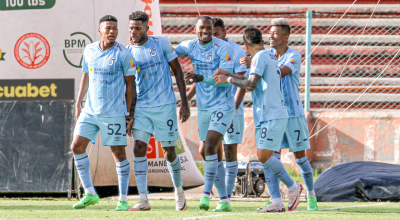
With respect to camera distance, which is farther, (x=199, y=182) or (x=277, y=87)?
(x=199, y=182)

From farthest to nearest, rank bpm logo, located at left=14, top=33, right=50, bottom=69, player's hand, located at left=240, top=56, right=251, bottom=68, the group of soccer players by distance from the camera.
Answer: bpm logo, located at left=14, top=33, right=50, bottom=69
player's hand, located at left=240, top=56, right=251, bottom=68
the group of soccer players

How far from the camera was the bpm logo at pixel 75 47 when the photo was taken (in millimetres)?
7824

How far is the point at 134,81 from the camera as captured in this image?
20.4 ft

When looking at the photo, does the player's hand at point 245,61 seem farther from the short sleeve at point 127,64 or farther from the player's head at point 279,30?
the short sleeve at point 127,64

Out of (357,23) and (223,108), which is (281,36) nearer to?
(223,108)

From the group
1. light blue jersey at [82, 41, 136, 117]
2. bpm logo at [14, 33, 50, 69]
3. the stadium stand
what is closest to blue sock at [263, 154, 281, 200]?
light blue jersey at [82, 41, 136, 117]

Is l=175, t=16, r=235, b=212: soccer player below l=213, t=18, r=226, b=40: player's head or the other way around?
below

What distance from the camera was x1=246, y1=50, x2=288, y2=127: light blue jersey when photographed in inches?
230

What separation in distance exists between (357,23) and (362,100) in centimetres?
190

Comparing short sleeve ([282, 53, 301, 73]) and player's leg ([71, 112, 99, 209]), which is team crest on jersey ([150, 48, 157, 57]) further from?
short sleeve ([282, 53, 301, 73])

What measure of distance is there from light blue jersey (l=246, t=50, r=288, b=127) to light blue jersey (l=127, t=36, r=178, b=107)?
0.91 meters

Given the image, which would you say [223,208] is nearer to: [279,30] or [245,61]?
[245,61]

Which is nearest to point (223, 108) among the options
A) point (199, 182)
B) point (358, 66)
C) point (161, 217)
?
point (161, 217)

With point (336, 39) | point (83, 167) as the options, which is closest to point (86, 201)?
point (83, 167)
